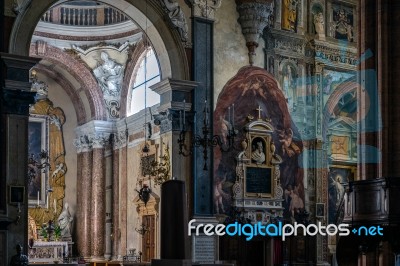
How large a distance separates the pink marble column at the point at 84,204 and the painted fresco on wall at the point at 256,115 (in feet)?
21.6

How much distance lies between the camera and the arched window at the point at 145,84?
2362 cm

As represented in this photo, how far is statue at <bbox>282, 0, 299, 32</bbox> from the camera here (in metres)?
22.6

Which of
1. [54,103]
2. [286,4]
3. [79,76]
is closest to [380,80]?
[286,4]

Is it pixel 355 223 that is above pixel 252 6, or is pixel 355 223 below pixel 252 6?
below

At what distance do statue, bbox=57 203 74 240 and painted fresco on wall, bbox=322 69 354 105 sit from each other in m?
8.98

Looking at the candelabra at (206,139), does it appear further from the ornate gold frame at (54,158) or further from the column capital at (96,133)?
the ornate gold frame at (54,158)

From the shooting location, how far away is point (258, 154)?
21016mm

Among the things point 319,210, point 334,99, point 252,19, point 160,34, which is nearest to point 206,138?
point 160,34

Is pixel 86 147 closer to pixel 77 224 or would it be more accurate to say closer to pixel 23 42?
pixel 77 224

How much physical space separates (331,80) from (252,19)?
4027mm

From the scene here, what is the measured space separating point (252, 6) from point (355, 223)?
9.67 meters

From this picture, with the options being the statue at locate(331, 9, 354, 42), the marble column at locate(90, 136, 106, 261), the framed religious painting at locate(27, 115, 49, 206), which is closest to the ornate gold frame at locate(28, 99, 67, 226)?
the framed religious painting at locate(27, 115, 49, 206)

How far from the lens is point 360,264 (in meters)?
13.7

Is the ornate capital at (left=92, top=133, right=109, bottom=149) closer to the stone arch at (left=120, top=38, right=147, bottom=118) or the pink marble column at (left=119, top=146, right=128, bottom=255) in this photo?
the pink marble column at (left=119, top=146, right=128, bottom=255)
